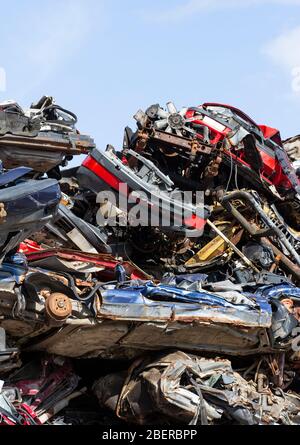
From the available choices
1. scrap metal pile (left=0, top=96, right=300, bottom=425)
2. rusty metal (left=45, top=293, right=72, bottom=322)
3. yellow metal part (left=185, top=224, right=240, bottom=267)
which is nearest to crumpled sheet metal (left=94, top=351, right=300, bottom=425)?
scrap metal pile (left=0, top=96, right=300, bottom=425)

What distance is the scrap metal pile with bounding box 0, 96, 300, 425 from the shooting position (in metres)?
11.7

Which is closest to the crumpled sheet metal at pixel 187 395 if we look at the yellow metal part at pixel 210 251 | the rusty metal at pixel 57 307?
the rusty metal at pixel 57 307

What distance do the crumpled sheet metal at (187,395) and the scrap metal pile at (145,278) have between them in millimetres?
19

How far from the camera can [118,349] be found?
1271 cm

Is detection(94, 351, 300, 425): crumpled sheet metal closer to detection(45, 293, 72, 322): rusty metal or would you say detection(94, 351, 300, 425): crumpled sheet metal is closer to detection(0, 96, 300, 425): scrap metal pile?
detection(0, 96, 300, 425): scrap metal pile

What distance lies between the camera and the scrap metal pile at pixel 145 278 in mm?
11664

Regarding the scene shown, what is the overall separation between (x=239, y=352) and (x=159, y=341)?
1.41 meters

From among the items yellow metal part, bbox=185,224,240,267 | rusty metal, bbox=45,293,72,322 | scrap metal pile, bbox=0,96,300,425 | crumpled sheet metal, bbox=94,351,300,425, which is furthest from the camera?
yellow metal part, bbox=185,224,240,267

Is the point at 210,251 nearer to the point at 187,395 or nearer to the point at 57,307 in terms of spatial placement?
the point at 187,395

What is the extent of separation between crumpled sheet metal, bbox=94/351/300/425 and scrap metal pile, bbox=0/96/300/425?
0.02 meters

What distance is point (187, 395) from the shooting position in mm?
12070

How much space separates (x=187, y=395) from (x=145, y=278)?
2.29 metres
